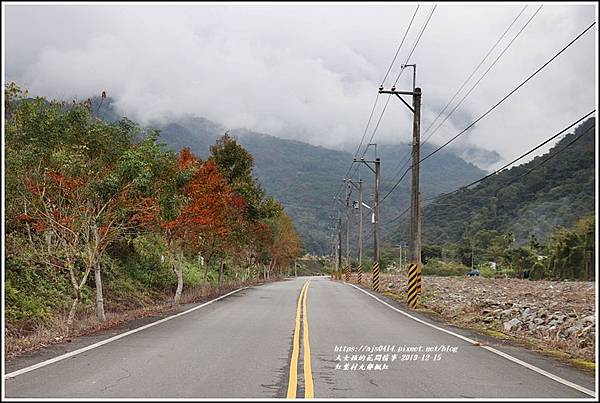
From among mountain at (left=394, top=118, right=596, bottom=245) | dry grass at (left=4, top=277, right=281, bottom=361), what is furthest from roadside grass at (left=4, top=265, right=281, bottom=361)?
mountain at (left=394, top=118, right=596, bottom=245)

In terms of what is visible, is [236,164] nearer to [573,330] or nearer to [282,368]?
[573,330]

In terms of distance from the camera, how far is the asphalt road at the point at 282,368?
812 centimetres

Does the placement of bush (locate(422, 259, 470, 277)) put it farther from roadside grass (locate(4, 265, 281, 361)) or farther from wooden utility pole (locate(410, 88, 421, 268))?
wooden utility pole (locate(410, 88, 421, 268))

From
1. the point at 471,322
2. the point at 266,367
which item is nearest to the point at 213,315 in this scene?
the point at 471,322

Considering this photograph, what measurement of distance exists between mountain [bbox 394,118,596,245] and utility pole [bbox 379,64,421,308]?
45.8 metres

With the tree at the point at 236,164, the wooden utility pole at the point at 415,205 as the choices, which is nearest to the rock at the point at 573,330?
the wooden utility pole at the point at 415,205

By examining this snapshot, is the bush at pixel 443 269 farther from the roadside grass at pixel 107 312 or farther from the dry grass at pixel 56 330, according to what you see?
the dry grass at pixel 56 330

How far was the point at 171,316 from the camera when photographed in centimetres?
1911

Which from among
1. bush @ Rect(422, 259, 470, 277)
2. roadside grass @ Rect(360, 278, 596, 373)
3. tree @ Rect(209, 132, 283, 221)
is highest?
tree @ Rect(209, 132, 283, 221)

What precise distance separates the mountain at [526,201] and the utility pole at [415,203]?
4576cm

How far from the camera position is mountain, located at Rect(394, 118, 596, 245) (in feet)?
250

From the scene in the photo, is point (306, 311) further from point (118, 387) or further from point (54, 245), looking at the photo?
point (118, 387)

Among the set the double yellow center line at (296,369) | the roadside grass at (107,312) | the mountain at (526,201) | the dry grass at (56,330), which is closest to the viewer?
the double yellow center line at (296,369)

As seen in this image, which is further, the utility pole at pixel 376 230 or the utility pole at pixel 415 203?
the utility pole at pixel 376 230
